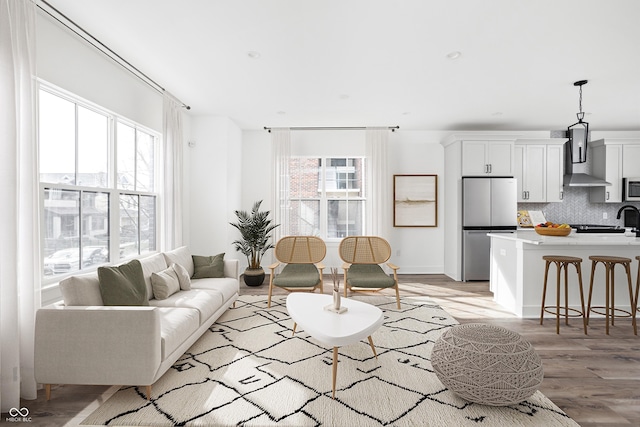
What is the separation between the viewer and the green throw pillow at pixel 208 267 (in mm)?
3879

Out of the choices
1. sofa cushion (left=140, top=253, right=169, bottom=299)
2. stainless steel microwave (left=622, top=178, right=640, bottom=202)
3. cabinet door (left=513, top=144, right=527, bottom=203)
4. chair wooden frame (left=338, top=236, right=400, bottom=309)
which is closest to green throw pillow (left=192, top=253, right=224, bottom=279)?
sofa cushion (left=140, top=253, right=169, bottom=299)

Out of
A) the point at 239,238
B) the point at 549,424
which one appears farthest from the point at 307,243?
the point at 549,424

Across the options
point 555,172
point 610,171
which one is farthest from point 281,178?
point 610,171

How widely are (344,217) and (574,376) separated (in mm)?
4258

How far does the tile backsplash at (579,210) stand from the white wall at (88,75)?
6526 mm

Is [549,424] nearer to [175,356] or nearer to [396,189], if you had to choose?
[175,356]

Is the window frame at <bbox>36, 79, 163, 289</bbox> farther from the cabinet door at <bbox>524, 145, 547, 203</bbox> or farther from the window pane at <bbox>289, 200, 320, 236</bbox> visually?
the cabinet door at <bbox>524, 145, 547, 203</bbox>

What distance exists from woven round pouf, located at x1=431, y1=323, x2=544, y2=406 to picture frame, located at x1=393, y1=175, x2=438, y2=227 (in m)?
Answer: 4.13

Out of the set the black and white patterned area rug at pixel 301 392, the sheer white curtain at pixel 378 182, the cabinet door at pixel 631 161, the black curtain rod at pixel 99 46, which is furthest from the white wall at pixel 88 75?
the cabinet door at pixel 631 161

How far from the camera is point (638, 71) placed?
3611 mm

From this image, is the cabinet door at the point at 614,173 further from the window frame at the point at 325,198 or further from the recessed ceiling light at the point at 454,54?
the recessed ceiling light at the point at 454,54

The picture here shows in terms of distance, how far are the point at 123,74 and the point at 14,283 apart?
251 centimetres

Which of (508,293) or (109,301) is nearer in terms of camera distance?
(109,301)

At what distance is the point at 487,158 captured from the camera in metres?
5.70
